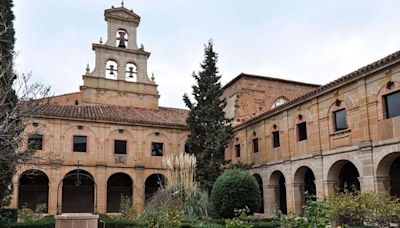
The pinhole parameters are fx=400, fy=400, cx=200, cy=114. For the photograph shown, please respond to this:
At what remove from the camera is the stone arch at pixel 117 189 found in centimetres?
2378

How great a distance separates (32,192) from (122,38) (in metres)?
11.4

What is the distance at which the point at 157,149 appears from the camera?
2433 centimetres

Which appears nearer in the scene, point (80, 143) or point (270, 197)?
point (270, 197)

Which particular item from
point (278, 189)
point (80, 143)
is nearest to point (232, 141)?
point (278, 189)

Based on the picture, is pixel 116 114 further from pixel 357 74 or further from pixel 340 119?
pixel 357 74

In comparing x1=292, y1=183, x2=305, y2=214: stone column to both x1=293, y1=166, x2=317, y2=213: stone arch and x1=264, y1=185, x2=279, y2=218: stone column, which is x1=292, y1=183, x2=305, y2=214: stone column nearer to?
x1=293, y1=166, x2=317, y2=213: stone arch

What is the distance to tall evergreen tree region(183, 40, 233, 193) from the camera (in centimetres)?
1969

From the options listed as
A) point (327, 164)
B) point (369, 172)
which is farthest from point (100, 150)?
point (369, 172)

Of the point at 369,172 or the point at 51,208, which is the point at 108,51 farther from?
the point at 369,172

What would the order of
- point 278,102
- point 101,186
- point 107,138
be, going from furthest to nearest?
point 278,102, point 107,138, point 101,186

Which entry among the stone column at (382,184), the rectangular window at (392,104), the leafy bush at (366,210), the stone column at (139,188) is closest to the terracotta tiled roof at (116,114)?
the stone column at (139,188)

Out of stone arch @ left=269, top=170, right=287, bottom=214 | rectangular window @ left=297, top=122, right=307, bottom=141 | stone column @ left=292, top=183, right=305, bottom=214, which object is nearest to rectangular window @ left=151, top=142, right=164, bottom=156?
stone arch @ left=269, top=170, right=287, bottom=214

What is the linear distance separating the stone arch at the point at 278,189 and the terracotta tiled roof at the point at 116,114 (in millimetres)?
7157

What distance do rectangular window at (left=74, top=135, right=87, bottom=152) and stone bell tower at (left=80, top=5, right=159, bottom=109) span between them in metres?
3.87
